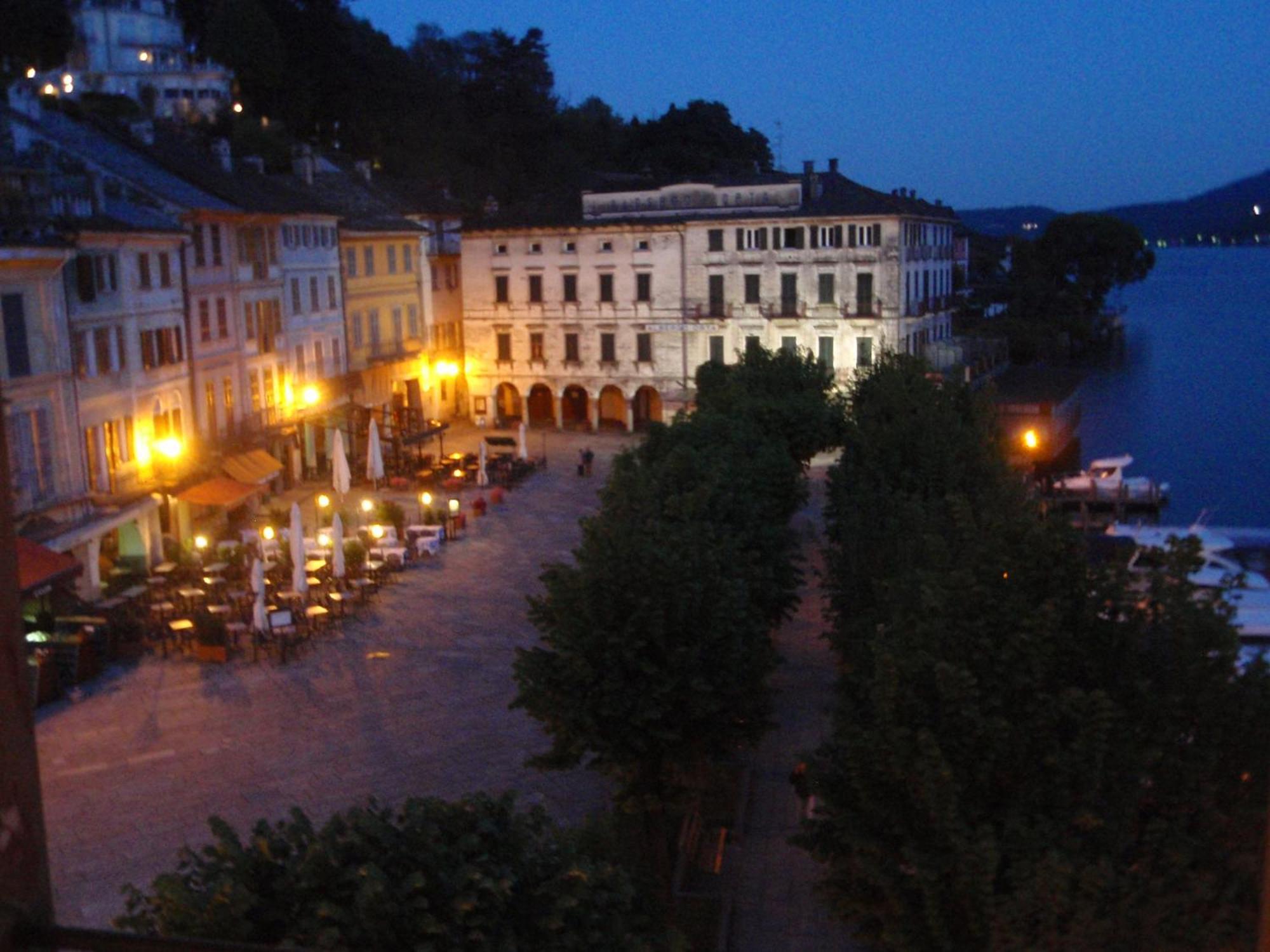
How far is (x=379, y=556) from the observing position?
1096 inches

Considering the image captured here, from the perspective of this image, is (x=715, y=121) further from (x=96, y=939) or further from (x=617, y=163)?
(x=96, y=939)

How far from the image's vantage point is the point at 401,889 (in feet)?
21.7

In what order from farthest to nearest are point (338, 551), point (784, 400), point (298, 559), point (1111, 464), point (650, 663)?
1. point (1111, 464)
2. point (784, 400)
3. point (338, 551)
4. point (298, 559)
5. point (650, 663)

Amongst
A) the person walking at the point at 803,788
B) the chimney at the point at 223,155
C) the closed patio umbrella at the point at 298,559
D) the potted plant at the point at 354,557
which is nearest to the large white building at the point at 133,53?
the chimney at the point at 223,155

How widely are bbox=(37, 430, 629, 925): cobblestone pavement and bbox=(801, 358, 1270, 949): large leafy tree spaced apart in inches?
276

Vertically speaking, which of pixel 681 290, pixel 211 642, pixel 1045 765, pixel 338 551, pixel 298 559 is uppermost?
pixel 681 290

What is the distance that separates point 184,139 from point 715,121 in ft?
157

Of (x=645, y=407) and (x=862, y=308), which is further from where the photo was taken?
(x=645, y=407)

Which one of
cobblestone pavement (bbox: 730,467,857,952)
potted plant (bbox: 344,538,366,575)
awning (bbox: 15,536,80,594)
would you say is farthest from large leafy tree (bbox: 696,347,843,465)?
awning (bbox: 15,536,80,594)

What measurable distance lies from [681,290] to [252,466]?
22.6 metres

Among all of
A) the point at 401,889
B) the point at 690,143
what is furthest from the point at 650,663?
the point at 690,143

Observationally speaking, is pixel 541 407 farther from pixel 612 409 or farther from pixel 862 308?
pixel 862 308

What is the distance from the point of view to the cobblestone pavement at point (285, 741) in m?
15.0

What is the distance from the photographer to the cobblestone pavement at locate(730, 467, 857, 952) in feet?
41.9
